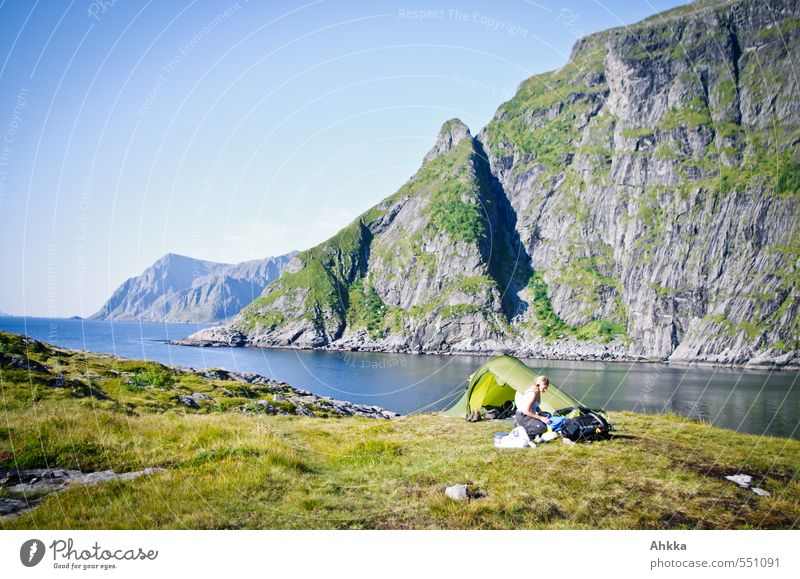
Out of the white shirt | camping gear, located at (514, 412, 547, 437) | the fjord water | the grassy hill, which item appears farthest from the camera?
the fjord water

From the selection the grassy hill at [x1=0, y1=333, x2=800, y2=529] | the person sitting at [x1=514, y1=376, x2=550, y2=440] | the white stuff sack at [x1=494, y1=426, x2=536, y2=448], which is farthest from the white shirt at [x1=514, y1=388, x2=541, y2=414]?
the grassy hill at [x1=0, y1=333, x2=800, y2=529]

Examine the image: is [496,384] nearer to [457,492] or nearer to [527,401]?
[527,401]

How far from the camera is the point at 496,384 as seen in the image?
22234 mm

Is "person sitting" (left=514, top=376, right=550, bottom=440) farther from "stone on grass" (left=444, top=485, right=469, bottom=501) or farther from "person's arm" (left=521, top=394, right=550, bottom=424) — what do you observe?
"stone on grass" (left=444, top=485, right=469, bottom=501)

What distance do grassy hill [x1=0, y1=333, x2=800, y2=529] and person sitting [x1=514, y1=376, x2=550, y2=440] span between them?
810 millimetres

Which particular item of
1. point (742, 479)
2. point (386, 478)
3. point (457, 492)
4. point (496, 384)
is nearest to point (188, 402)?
point (496, 384)

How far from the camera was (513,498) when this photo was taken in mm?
9406

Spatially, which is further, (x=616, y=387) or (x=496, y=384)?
(x=616, y=387)

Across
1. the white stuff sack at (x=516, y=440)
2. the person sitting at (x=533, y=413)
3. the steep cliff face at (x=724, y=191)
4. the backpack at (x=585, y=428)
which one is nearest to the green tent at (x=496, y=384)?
the backpack at (x=585, y=428)

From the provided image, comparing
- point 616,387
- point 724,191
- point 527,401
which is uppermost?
point 724,191

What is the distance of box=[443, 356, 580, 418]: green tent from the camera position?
20547 millimetres

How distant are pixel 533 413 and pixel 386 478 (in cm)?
660
